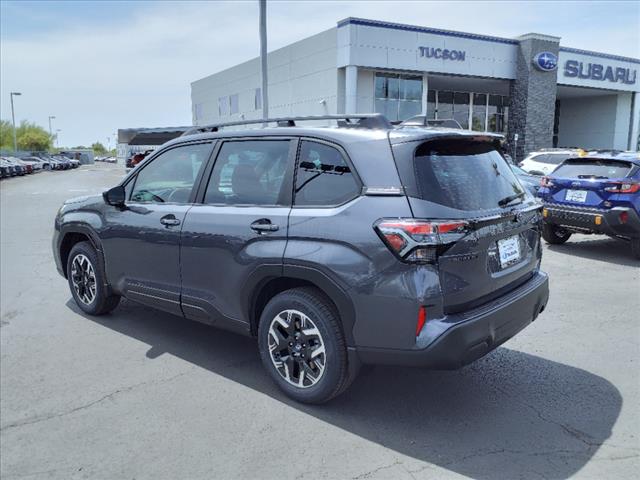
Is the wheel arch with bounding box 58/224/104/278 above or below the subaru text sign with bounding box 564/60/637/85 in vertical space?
below

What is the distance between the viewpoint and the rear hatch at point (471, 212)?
2.97 m

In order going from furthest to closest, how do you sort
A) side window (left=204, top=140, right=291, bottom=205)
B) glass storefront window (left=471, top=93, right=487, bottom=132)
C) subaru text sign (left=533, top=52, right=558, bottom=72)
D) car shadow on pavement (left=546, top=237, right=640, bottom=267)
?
glass storefront window (left=471, top=93, right=487, bottom=132)
subaru text sign (left=533, top=52, right=558, bottom=72)
car shadow on pavement (left=546, top=237, right=640, bottom=267)
side window (left=204, top=140, right=291, bottom=205)

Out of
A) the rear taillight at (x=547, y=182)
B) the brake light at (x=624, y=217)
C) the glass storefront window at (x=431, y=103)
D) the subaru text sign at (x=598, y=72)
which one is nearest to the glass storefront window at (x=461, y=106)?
the glass storefront window at (x=431, y=103)

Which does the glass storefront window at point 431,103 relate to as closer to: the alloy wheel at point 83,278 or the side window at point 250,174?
the alloy wheel at point 83,278

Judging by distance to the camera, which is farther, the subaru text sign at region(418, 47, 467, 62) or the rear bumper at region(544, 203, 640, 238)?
the subaru text sign at region(418, 47, 467, 62)

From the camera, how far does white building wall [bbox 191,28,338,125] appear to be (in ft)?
90.1

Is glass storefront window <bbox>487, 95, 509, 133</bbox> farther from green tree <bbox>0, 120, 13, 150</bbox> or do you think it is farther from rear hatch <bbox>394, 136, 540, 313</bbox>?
green tree <bbox>0, 120, 13, 150</bbox>

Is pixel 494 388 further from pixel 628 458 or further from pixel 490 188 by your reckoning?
pixel 490 188

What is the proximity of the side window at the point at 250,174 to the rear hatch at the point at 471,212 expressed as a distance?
897 mm

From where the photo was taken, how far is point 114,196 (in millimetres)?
4641

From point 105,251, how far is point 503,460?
12.1ft

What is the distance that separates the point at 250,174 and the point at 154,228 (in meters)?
1.04

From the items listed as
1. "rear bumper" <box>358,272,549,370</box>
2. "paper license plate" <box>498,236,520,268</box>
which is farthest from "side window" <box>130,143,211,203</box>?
"paper license plate" <box>498,236,520,268</box>

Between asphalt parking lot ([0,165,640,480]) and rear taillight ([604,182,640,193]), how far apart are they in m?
3.07
